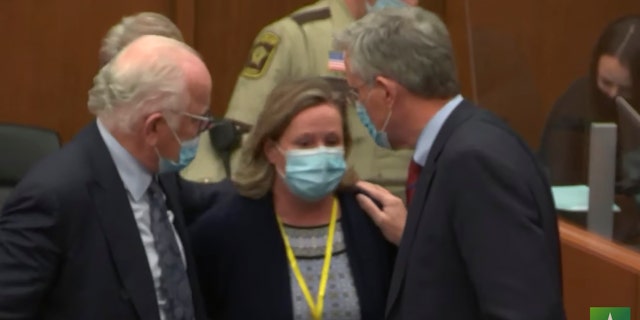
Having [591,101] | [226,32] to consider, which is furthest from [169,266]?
[226,32]

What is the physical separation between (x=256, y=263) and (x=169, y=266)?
0.45 m

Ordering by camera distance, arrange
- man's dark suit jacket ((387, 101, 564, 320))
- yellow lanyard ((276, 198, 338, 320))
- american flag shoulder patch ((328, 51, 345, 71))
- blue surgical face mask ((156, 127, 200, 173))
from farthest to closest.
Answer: american flag shoulder patch ((328, 51, 345, 71)), yellow lanyard ((276, 198, 338, 320)), blue surgical face mask ((156, 127, 200, 173)), man's dark suit jacket ((387, 101, 564, 320))

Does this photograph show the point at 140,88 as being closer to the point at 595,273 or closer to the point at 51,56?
the point at 595,273

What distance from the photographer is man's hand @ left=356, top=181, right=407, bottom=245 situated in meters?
3.28

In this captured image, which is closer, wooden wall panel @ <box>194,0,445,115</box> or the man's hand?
the man's hand

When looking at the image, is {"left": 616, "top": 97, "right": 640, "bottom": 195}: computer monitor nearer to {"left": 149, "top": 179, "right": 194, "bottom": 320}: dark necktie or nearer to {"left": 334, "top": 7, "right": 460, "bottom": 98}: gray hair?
{"left": 334, "top": 7, "right": 460, "bottom": 98}: gray hair

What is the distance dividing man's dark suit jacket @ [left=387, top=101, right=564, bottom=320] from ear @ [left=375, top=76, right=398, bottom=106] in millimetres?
156

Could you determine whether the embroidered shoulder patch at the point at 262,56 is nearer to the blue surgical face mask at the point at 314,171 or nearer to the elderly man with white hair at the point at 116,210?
the blue surgical face mask at the point at 314,171

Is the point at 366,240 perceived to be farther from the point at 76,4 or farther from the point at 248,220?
the point at 76,4

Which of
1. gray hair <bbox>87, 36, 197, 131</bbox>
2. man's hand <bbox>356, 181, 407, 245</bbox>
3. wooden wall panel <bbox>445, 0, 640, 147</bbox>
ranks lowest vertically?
wooden wall panel <bbox>445, 0, 640, 147</bbox>

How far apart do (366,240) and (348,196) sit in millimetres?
150

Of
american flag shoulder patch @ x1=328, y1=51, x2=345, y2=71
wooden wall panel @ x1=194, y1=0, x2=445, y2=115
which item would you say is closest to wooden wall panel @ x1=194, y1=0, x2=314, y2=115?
wooden wall panel @ x1=194, y1=0, x2=445, y2=115

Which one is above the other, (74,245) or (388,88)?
(388,88)

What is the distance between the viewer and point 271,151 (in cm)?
338
